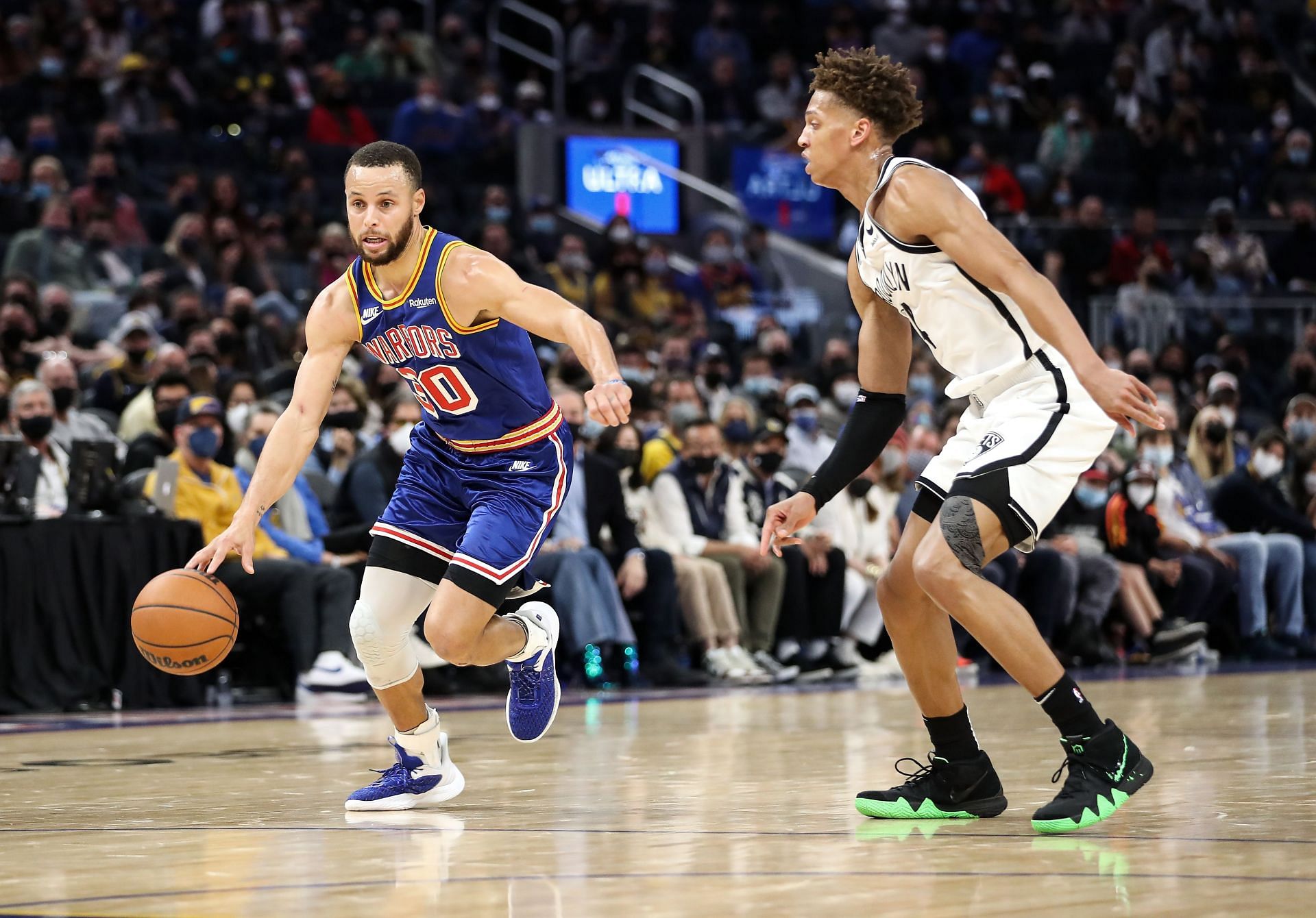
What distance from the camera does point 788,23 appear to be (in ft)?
68.7

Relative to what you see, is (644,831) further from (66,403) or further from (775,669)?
(775,669)

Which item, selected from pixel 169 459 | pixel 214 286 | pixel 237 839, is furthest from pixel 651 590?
pixel 237 839

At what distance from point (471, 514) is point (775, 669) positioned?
6.13 m

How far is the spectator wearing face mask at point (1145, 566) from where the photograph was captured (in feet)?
41.3

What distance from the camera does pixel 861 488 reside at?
38.5 feet

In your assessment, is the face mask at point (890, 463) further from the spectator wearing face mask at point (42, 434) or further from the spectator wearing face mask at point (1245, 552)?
the spectator wearing face mask at point (42, 434)

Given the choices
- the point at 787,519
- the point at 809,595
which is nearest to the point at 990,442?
the point at 787,519

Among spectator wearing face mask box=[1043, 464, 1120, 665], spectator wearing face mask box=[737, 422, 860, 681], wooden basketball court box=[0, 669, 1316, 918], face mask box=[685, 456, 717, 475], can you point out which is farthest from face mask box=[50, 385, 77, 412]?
spectator wearing face mask box=[1043, 464, 1120, 665]

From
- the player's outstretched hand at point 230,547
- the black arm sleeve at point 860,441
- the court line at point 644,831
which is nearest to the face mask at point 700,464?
the black arm sleeve at point 860,441

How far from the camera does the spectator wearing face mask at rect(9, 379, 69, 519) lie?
9547 millimetres

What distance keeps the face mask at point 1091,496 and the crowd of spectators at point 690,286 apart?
2 centimetres

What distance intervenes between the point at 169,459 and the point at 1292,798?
248 inches

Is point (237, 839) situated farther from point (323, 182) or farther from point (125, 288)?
point (323, 182)

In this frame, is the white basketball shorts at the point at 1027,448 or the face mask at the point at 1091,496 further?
the face mask at the point at 1091,496
